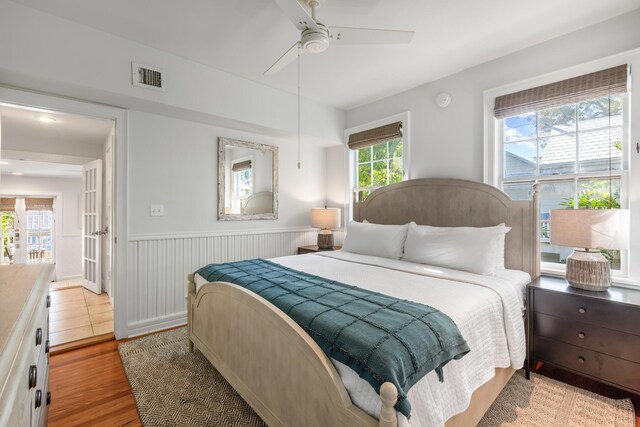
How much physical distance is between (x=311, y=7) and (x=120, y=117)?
2023 millimetres

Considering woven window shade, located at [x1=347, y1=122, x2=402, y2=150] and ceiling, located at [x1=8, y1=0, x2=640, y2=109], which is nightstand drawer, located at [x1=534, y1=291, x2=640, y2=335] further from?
woven window shade, located at [x1=347, y1=122, x2=402, y2=150]

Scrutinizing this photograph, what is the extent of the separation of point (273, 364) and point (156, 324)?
2106 millimetres

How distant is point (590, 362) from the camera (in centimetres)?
193

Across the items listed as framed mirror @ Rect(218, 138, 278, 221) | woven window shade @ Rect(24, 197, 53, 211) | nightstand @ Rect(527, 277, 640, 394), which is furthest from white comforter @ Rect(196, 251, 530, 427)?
woven window shade @ Rect(24, 197, 53, 211)

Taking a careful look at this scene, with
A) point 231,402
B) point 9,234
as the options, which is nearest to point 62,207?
point 9,234

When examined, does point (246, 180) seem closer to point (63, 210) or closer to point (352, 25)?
point (352, 25)

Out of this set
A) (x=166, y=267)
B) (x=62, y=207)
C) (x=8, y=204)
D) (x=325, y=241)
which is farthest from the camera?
(x=62, y=207)

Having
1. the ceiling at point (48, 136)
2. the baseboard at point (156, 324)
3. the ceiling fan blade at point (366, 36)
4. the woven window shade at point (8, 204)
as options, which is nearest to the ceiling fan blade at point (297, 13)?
the ceiling fan blade at point (366, 36)

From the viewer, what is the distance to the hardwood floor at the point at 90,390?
69.7 inches

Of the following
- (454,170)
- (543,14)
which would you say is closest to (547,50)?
(543,14)

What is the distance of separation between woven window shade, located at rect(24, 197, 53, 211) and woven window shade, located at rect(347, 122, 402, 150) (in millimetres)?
7191

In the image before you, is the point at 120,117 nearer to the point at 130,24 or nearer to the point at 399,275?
the point at 130,24

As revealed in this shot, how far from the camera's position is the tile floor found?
2869mm

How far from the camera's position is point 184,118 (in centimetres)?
313
